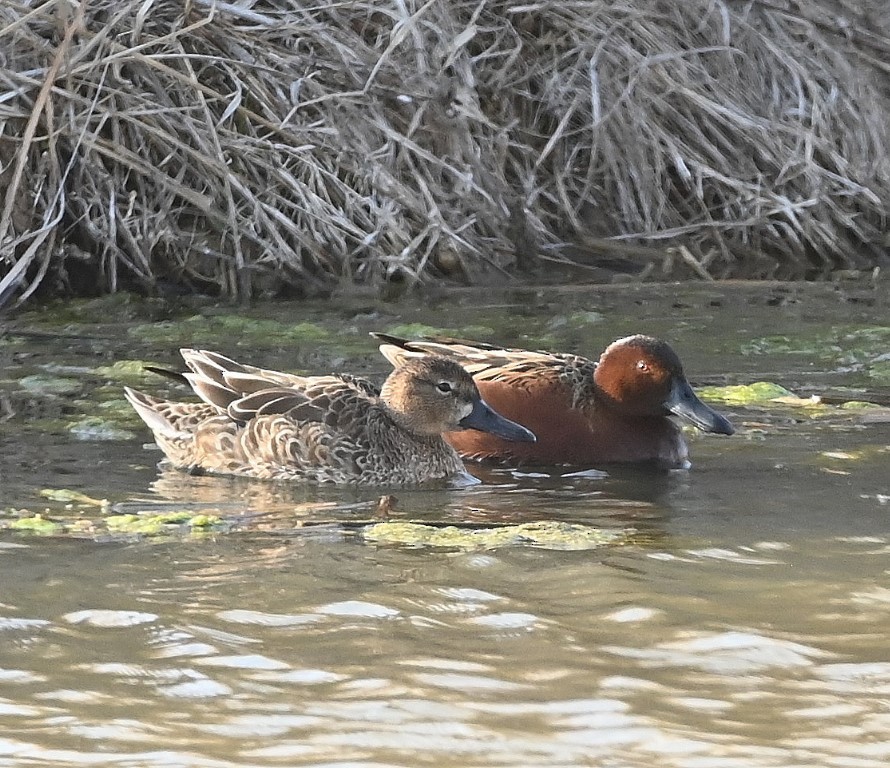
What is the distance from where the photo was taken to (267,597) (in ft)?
12.3

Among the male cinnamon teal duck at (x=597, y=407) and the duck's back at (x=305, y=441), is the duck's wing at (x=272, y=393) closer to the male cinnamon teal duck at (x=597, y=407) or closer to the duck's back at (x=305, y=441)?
the duck's back at (x=305, y=441)

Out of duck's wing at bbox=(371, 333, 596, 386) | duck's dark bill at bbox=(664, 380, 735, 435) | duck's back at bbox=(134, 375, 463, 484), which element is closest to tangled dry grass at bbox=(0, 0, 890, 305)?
duck's wing at bbox=(371, 333, 596, 386)

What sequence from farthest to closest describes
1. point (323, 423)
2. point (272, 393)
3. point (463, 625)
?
point (272, 393) → point (323, 423) → point (463, 625)

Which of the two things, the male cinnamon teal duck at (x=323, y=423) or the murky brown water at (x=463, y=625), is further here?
the male cinnamon teal duck at (x=323, y=423)

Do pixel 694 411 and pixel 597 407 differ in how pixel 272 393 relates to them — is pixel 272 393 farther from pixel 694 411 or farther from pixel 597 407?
pixel 694 411

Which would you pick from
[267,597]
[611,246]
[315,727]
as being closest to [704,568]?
[267,597]

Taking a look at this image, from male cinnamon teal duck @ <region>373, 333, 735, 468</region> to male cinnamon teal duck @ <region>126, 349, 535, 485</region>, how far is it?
205 millimetres

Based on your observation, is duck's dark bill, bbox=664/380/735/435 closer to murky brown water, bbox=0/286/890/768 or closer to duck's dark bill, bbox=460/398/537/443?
murky brown water, bbox=0/286/890/768

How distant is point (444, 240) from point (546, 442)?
153 inches

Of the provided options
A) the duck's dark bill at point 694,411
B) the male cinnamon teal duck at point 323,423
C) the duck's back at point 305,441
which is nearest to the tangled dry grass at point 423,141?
the male cinnamon teal duck at point 323,423

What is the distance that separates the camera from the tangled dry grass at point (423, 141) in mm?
8914

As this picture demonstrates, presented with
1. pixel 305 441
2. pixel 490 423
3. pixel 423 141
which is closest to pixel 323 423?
pixel 305 441

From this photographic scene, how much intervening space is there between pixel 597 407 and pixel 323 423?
38.9 inches

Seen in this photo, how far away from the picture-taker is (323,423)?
547 cm
